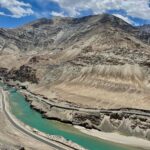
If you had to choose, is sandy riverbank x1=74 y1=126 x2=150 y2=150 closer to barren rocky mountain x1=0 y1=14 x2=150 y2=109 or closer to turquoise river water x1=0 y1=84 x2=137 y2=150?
turquoise river water x1=0 y1=84 x2=137 y2=150

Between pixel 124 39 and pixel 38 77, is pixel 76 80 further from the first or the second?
pixel 124 39

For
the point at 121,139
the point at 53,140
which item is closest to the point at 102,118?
the point at 121,139

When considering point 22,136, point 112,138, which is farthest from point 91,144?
point 22,136

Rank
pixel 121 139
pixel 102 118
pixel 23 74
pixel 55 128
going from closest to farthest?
pixel 121 139 → pixel 55 128 → pixel 102 118 → pixel 23 74

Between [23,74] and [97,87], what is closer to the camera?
[97,87]

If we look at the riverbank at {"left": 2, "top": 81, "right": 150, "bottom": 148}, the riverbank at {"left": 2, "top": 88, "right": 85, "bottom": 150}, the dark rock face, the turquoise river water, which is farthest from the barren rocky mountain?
the riverbank at {"left": 2, "top": 88, "right": 85, "bottom": 150}

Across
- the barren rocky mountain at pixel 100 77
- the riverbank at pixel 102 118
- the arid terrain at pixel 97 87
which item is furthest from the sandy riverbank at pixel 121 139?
the barren rocky mountain at pixel 100 77

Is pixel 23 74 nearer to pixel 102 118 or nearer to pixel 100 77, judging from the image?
pixel 100 77
